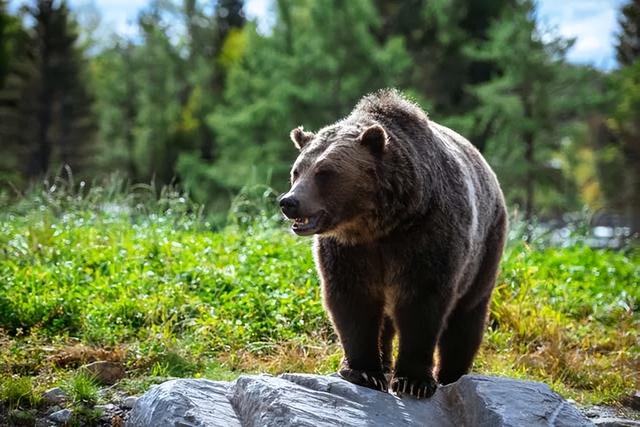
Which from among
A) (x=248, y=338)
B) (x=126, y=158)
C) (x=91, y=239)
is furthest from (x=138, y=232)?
(x=126, y=158)

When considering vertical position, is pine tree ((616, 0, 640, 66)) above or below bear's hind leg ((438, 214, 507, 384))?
above

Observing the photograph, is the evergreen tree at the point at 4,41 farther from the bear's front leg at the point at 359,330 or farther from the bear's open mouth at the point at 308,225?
the bear's open mouth at the point at 308,225

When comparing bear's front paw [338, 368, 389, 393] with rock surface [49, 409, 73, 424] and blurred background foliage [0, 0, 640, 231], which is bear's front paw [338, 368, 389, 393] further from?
blurred background foliage [0, 0, 640, 231]

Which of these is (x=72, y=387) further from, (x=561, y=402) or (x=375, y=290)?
(x=561, y=402)

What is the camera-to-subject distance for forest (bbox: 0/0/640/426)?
20.1 ft

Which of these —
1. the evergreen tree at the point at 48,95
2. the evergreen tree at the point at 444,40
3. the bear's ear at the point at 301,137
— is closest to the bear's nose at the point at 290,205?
the bear's ear at the point at 301,137

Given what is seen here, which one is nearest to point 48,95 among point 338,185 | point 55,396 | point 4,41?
point 4,41

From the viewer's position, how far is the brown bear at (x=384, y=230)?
4.36m

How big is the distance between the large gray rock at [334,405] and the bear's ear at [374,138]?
1.27 metres

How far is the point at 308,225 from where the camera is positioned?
4270 millimetres

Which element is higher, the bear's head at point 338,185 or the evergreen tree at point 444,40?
the evergreen tree at point 444,40

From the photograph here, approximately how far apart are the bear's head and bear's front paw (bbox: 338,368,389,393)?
2.54 feet

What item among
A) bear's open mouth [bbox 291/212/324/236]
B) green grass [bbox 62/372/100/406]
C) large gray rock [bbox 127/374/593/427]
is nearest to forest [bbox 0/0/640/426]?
green grass [bbox 62/372/100/406]

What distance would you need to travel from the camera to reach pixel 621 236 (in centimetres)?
1242
